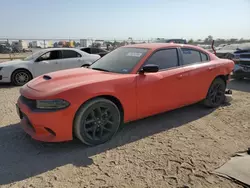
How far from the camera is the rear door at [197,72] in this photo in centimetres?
463

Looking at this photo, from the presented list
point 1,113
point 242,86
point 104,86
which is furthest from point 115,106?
point 242,86

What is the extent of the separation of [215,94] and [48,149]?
151 inches

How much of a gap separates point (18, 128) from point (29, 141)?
26.5 inches

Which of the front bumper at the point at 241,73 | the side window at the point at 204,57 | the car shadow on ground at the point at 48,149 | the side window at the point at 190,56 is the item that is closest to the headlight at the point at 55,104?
the car shadow on ground at the point at 48,149

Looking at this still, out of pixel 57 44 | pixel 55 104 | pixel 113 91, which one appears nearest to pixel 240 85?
pixel 113 91

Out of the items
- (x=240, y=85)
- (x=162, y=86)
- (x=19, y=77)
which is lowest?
(x=240, y=85)

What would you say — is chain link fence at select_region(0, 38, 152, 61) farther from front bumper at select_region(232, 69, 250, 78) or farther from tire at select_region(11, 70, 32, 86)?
front bumper at select_region(232, 69, 250, 78)

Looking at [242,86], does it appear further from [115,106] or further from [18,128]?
[18,128]

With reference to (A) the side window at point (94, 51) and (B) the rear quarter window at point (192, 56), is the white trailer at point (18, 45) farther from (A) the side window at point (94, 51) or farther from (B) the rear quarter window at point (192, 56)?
(B) the rear quarter window at point (192, 56)

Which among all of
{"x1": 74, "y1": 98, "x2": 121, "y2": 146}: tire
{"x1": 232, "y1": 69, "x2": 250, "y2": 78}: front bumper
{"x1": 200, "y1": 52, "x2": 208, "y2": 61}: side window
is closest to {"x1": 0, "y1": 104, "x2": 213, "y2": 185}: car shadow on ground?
{"x1": 74, "y1": 98, "x2": 121, "y2": 146}: tire

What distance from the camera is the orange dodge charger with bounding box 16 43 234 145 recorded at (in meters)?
3.23

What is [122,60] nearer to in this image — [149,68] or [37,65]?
[149,68]

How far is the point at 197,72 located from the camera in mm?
4703

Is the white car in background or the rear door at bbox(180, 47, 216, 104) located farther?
the white car in background
